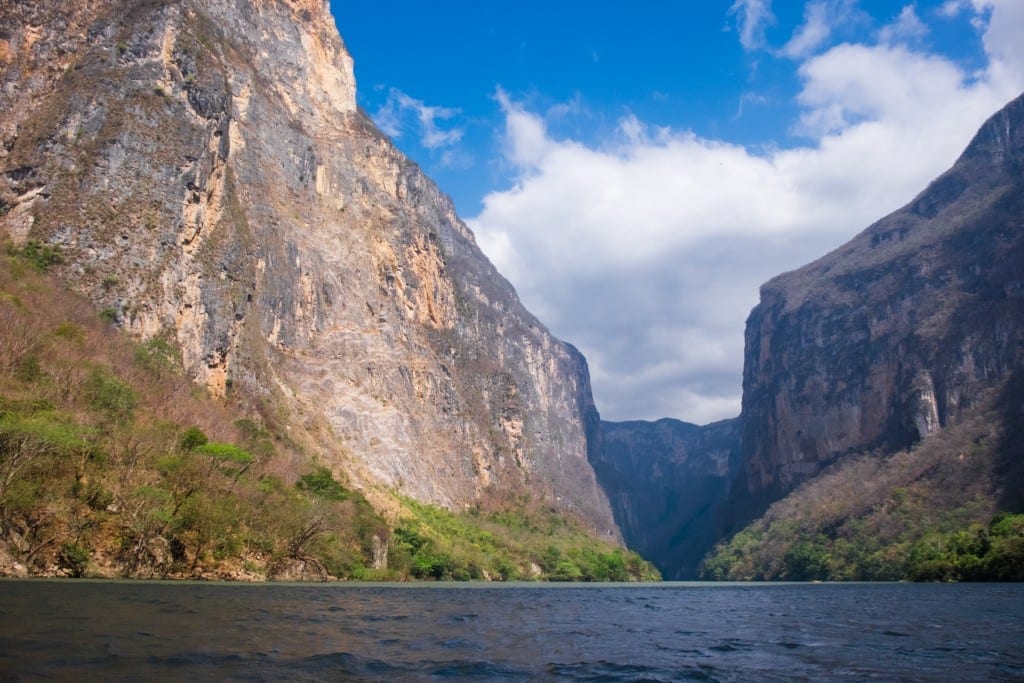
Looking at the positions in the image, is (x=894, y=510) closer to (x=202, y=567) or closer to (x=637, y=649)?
(x=202, y=567)

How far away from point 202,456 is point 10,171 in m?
52.1

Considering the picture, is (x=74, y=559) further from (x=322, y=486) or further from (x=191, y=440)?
(x=322, y=486)

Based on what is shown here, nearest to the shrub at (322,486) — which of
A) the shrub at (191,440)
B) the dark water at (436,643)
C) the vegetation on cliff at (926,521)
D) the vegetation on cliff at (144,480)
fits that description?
the vegetation on cliff at (144,480)

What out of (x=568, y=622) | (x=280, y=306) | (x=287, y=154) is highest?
(x=287, y=154)

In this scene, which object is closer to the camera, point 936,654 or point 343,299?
point 936,654

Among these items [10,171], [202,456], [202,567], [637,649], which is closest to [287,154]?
[10,171]

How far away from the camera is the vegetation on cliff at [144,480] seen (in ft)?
128

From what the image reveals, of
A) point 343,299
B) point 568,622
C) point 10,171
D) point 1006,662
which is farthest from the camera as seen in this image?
point 343,299

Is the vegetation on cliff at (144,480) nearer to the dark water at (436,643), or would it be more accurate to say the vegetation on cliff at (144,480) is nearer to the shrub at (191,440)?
the shrub at (191,440)

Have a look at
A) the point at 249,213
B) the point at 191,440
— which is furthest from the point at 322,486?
the point at 249,213

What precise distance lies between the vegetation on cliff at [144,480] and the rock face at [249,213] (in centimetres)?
728

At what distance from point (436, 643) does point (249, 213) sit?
333 ft

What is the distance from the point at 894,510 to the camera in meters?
146

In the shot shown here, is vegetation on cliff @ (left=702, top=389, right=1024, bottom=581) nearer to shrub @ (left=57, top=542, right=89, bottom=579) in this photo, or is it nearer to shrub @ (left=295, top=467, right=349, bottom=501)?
shrub @ (left=295, top=467, right=349, bottom=501)
